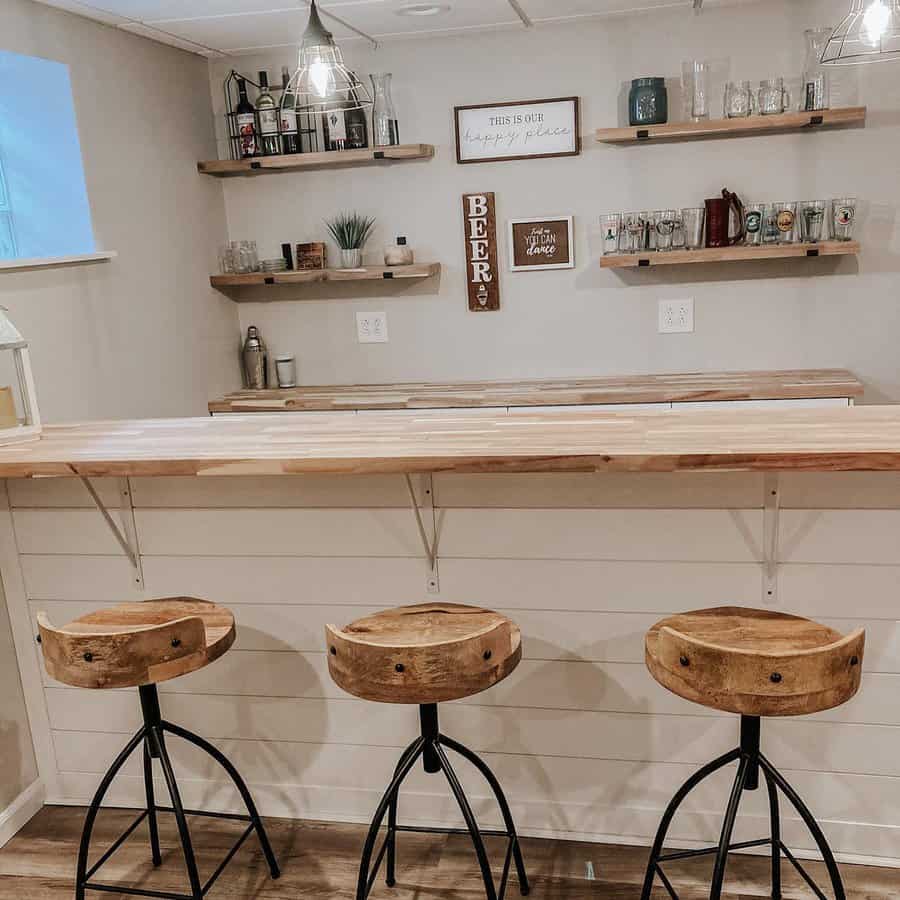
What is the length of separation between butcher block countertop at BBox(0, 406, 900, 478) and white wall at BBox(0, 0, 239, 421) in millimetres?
814

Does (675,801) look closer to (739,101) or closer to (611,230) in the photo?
(611,230)

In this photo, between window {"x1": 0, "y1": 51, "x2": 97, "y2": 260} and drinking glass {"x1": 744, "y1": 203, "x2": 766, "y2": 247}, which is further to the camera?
drinking glass {"x1": 744, "y1": 203, "x2": 766, "y2": 247}

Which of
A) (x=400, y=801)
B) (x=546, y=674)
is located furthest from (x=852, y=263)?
(x=400, y=801)

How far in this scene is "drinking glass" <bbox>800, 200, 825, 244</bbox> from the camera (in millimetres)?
3531

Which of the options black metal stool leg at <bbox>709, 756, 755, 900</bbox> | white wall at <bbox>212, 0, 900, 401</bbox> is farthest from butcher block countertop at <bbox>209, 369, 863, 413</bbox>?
black metal stool leg at <bbox>709, 756, 755, 900</bbox>

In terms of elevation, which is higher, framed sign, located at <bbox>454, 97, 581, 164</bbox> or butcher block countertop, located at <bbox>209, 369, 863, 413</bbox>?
framed sign, located at <bbox>454, 97, 581, 164</bbox>

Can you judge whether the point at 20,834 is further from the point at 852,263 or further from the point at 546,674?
the point at 852,263

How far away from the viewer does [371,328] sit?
4117 mm

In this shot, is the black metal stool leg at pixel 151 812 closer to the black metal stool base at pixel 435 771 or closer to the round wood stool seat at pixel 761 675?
the black metal stool base at pixel 435 771

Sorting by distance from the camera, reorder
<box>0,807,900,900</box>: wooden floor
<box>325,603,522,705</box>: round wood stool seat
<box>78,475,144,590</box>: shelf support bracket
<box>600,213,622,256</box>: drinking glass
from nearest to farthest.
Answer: <box>325,603,522,705</box>: round wood stool seat → <box>0,807,900,900</box>: wooden floor → <box>78,475,144,590</box>: shelf support bracket → <box>600,213,622,256</box>: drinking glass

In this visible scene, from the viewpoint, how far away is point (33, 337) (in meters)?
2.90

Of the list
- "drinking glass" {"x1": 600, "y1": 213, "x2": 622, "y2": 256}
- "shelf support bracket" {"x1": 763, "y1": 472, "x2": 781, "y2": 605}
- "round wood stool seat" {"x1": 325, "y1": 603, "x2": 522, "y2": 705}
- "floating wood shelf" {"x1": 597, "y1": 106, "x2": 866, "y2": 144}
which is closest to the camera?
"round wood stool seat" {"x1": 325, "y1": 603, "x2": 522, "y2": 705}

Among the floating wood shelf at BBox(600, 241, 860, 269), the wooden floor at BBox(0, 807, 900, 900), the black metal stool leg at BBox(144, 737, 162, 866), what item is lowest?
the wooden floor at BBox(0, 807, 900, 900)

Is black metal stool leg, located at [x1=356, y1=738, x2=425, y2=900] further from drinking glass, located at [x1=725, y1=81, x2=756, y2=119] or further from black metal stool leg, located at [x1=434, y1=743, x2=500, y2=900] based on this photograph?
drinking glass, located at [x1=725, y1=81, x2=756, y2=119]
